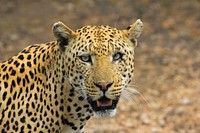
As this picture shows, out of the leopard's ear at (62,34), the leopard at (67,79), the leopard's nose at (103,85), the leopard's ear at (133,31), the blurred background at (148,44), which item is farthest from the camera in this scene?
the blurred background at (148,44)

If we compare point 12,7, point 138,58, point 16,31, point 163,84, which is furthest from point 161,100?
point 12,7

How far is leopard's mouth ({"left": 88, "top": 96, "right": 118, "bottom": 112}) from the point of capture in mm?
6934

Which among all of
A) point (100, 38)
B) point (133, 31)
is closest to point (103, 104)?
point (100, 38)

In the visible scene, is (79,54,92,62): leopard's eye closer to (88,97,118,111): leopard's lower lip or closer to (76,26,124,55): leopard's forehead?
(76,26,124,55): leopard's forehead

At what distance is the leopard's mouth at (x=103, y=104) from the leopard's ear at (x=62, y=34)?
69cm

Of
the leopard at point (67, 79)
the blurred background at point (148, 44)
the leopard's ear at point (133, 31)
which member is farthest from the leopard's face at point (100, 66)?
the blurred background at point (148, 44)

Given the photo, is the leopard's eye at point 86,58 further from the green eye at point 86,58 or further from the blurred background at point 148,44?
the blurred background at point 148,44

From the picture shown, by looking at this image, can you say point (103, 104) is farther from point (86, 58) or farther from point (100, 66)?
point (86, 58)

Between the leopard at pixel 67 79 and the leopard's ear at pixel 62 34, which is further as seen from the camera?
the leopard's ear at pixel 62 34

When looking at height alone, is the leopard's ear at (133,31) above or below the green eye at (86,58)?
above

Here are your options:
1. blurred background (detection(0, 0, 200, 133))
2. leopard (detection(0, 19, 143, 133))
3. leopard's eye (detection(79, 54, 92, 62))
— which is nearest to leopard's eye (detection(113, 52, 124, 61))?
leopard (detection(0, 19, 143, 133))

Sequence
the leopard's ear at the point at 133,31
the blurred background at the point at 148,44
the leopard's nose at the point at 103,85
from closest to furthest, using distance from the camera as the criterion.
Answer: the leopard's nose at the point at 103,85, the leopard's ear at the point at 133,31, the blurred background at the point at 148,44

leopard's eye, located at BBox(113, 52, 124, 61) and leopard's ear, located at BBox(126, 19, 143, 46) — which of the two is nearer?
leopard's eye, located at BBox(113, 52, 124, 61)

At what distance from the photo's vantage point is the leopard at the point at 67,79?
6.91m
